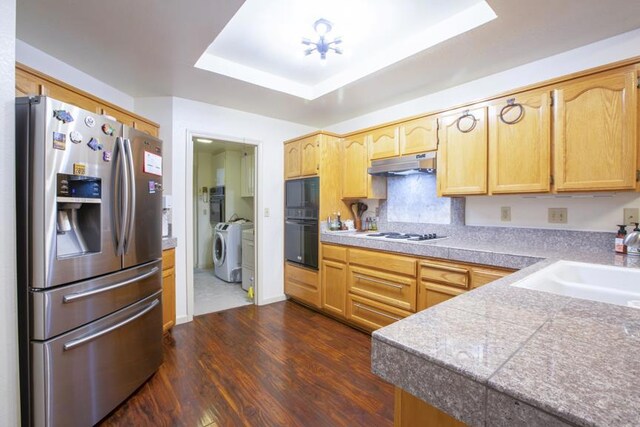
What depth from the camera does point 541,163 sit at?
6.44ft

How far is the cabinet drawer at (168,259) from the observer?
253 cm

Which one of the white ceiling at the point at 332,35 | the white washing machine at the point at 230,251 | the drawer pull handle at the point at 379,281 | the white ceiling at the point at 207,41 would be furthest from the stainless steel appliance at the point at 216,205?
the drawer pull handle at the point at 379,281

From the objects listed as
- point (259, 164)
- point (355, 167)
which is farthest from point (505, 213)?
point (259, 164)

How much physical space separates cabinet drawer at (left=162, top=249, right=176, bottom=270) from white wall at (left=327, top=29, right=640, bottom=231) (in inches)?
106

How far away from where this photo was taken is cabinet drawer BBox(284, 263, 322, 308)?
3.25 meters

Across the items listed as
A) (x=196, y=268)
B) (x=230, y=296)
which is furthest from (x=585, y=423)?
(x=196, y=268)

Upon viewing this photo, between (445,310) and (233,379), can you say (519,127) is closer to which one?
(445,310)

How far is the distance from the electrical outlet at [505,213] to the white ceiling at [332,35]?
4.54 ft

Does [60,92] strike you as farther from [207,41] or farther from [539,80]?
[539,80]

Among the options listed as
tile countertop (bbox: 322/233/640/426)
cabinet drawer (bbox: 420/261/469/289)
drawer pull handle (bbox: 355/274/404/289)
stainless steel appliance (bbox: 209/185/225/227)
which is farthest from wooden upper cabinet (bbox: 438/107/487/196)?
stainless steel appliance (bbox: 209/185/225/227)

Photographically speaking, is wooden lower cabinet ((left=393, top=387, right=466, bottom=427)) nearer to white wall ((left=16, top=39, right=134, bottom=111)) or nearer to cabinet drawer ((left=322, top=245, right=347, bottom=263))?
cabinet drawer ((left=322, top=245, right=347, bottom=263))

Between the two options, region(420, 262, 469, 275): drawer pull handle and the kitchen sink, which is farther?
region(420, 262, 469, 275): drawer pull handle

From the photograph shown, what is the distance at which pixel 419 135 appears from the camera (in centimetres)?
265

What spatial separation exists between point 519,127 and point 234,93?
245cm
